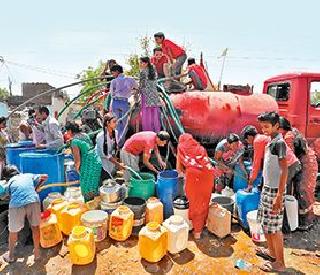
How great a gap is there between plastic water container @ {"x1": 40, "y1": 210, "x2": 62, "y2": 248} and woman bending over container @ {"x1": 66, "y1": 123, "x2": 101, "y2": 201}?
745 millimetres

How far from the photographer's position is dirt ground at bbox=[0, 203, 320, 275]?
12.1 feet

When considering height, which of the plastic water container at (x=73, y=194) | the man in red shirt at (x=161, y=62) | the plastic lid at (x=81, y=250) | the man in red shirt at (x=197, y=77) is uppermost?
the man in red shirt at (x=161, y=62)

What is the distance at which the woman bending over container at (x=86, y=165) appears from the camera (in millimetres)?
4660

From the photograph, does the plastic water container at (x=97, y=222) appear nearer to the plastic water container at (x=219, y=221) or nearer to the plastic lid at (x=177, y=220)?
the plastic lid at (x=177, y=220)

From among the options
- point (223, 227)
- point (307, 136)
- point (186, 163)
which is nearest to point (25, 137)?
point (186, 163)

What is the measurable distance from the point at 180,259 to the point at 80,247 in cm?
117

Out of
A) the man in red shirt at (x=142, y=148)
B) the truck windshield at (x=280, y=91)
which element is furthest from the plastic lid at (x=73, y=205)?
the truck windshield at (x=280, y=91)

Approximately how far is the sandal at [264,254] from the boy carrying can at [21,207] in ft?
8.66

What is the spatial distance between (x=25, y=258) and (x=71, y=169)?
189cm

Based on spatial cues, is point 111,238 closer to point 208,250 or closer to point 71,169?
point 208,250

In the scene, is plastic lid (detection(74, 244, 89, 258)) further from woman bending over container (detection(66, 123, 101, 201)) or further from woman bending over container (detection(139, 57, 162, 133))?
woman bending over container (detection(139, 57, 162, 133))

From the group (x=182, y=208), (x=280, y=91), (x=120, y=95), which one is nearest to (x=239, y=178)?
(x=182, y=208)

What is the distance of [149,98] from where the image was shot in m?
5.76

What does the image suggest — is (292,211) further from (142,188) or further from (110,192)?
(110,192)
